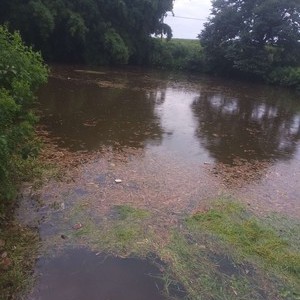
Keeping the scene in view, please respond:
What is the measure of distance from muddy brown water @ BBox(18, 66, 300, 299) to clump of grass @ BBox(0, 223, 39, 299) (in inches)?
5.1

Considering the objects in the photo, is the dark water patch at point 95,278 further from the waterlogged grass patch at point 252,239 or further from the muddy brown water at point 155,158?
Result: the waterlogged grass patch at point 252,239

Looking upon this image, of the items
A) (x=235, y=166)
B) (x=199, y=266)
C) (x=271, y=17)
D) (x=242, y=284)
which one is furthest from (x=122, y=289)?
(x=271, y=17)

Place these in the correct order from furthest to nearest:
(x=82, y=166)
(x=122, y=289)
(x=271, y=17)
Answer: (x=271, y=17)
(x=82, y=166)
(x=122, y=289)

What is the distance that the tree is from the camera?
19.5 m

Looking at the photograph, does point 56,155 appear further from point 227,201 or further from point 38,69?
point 227,201

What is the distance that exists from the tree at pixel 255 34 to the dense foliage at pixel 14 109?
57.9 feet

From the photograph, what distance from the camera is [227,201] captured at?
4.59 m

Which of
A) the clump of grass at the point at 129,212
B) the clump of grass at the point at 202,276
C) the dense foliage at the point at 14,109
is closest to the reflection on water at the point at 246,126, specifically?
the clump of grass at the point at 129,212

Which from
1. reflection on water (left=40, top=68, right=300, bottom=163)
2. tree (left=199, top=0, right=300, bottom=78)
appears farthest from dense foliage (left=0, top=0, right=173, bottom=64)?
reflection on water (left=40, top=68, right=300, bottom=163)

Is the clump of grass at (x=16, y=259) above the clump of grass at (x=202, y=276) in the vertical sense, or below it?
above

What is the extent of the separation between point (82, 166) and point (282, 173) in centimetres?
339

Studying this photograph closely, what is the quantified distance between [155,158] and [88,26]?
15440mm

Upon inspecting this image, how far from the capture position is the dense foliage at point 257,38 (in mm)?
19469

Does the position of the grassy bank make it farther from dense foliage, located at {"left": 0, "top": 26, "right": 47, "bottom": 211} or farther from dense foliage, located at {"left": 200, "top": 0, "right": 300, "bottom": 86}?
dense foliage, located at {"left": 200, "top": 0, "right": 300, "bottom": 86}
